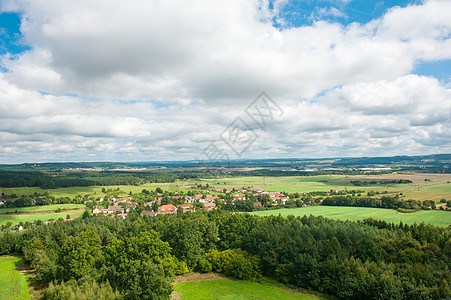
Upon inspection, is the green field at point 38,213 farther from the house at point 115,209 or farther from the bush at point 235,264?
the bush at point 235,264

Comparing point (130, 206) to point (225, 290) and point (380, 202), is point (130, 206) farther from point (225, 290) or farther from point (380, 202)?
point (380, 202)

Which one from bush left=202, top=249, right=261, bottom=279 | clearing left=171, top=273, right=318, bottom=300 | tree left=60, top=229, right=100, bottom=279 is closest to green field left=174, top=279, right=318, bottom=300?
clearing left=171, top=273, right=318, bottom=300

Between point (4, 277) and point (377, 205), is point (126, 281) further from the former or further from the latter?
point (377, 205)

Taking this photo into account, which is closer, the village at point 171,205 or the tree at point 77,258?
the tree at point 77,258

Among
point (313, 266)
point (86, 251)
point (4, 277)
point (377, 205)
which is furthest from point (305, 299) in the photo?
point (377, 205)

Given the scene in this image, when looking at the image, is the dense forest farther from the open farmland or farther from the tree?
the open farmland

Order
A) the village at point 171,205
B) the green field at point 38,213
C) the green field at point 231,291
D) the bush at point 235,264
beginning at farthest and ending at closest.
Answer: the village at point 171,205 → the green field at point 38,213 → the bush at point 235,264 → the green field at point 231,291

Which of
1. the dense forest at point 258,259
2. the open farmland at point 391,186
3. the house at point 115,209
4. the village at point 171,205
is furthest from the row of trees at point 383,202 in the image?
the house at point 115,209
